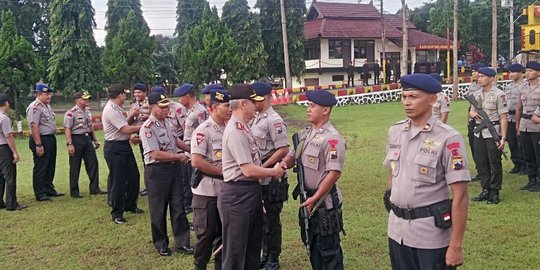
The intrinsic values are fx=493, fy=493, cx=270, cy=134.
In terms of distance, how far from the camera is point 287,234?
5812 millimetres

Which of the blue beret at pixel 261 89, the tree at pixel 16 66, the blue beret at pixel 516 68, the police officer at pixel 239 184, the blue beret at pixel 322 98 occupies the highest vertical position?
the tree at pixel 16 66

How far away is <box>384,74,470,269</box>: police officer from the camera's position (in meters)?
2.91

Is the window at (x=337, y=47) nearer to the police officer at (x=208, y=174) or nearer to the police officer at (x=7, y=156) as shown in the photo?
the police officer at (x=7, y=156)

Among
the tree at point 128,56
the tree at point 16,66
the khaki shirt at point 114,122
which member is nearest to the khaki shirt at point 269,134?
the khaki shirt at point 114,122

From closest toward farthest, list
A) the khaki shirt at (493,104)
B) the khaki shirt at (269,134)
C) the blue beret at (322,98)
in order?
the blue beret at (322,98) < the khaki shirt at (269,134) < the khaki shirt at (493,104)

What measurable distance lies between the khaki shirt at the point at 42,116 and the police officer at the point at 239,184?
520 cm

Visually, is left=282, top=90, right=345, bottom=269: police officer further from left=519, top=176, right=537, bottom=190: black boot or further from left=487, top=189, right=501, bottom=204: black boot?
left=519, top=176, right=537, bottom=190: black boot

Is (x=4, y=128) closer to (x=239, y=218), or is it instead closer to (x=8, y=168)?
(x=8, y=168)

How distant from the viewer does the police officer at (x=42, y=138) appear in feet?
25.8

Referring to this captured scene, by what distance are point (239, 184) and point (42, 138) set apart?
5.48 m

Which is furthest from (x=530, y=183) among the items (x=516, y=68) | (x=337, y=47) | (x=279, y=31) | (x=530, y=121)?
(x=337, y=47)

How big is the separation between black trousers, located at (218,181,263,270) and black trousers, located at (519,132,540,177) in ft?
17.1

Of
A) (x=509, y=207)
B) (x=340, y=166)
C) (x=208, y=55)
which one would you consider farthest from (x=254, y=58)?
(x=340, y=166)

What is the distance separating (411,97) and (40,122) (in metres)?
6.66
